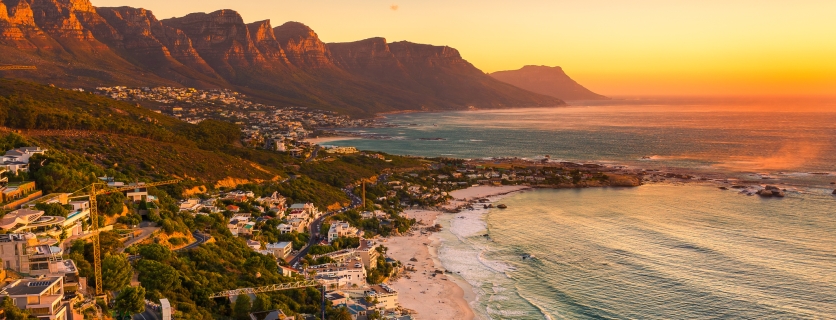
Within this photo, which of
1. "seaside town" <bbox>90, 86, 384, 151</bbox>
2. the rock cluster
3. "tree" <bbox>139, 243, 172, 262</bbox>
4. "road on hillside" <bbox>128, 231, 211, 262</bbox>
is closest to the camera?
"tree" <bbox>139, 243, 172, 262</bbox>

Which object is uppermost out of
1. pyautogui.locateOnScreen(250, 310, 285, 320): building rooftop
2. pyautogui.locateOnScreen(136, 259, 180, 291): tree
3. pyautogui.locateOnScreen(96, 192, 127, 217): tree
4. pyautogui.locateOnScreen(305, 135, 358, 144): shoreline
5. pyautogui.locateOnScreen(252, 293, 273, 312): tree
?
pyautogui.locateOnScreen(96, 192, 127, 217): tree

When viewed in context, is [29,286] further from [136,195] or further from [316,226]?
[316,226]

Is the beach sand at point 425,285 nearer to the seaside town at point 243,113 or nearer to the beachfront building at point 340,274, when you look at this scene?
the beachfront building at point 340,274

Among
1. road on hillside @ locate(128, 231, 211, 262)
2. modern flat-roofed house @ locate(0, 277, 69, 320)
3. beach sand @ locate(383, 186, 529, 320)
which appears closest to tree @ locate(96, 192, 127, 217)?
road on hillside @ locate(128, 231, 211, 262)

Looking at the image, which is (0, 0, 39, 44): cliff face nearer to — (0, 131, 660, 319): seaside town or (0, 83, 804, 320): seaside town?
(0, 83, 804, 320): seaside town

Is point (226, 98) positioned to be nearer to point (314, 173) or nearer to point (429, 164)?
point (429, 164)

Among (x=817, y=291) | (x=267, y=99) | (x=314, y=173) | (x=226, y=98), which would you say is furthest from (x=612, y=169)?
(x=267, y=99)

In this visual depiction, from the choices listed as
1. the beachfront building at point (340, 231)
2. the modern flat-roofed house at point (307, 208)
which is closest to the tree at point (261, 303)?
the beachfront building at point (340, 231)
